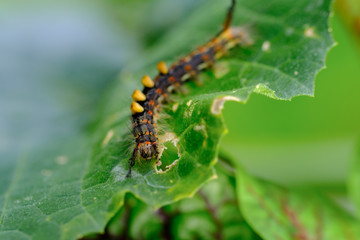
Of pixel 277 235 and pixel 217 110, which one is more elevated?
pixel 217 110

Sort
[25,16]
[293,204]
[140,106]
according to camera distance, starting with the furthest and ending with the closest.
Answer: [25,16] → [293,204] → [140,106]

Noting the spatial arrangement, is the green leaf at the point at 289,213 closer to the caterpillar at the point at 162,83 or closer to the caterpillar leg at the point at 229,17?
the caterpillar at the point at 162,83

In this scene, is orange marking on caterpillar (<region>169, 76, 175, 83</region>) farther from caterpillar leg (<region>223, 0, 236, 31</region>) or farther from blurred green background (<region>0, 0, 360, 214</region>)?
blurred green background (<region>0, 0, 360, 214</region>)

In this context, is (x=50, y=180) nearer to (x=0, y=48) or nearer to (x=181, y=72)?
(x=181, y=72)

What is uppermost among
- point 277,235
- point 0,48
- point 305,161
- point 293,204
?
point 0,48

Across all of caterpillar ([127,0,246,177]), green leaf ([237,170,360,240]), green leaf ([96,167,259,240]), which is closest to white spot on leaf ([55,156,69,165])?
green leaf ([96,167,259,240])

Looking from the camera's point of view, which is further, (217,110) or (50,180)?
(50,180)

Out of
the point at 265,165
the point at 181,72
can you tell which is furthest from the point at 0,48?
the point at 265,165

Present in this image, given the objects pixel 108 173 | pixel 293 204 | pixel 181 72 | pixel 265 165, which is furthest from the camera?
pixel 265 165
